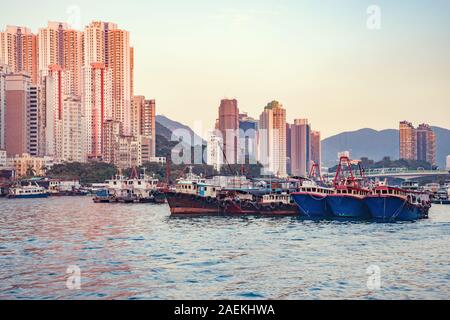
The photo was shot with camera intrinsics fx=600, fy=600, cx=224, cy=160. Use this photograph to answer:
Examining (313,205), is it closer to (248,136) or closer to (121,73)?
(248,136)

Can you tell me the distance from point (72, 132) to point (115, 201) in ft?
79.7

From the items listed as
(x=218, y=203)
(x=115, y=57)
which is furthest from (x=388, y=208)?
(x=115, y=57)

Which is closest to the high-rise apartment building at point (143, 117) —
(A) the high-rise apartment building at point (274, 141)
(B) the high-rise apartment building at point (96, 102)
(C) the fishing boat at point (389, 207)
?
(B) the high-rise apartment building at point (96, 102)

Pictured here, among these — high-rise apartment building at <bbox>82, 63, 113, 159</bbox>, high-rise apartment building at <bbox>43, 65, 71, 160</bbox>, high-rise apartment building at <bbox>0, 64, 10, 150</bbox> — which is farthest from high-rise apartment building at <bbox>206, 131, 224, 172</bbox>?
high-rise apartment building at <bbox>0, 64, 10, 150</bbox>

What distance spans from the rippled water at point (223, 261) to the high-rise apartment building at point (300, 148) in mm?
36991

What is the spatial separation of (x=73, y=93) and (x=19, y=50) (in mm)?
7577

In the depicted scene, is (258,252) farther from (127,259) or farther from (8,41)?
(8,41)

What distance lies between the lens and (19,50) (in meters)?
62.5

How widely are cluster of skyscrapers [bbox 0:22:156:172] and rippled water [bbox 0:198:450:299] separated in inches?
1573

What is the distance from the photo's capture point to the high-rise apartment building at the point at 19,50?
58438mm

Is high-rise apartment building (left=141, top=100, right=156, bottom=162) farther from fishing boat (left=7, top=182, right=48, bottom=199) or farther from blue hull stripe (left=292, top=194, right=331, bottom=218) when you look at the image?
blue hull stripe (left=292, top=194, right=331, bottom=218)

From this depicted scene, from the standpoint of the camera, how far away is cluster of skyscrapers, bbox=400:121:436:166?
158ft

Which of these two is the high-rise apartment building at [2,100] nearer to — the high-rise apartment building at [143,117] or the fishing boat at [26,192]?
the fishing boat at [26,192]
